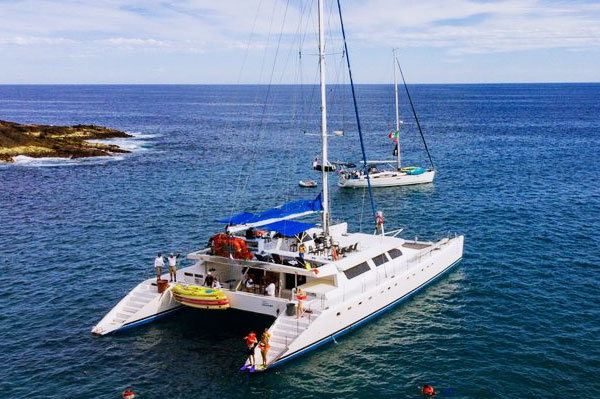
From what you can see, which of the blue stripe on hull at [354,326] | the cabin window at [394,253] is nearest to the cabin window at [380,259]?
the cabin window at [394,253]

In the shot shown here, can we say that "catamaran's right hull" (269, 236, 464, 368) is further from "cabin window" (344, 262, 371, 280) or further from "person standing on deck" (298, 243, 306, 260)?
"person standing on deck" (298, 243, 306, 260)

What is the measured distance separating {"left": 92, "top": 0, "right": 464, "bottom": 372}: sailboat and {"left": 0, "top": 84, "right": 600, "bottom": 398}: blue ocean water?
79cm

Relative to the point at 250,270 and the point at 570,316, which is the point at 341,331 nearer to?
the point at 250,270

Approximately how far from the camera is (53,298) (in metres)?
28.8

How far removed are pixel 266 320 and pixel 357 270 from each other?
4.74m

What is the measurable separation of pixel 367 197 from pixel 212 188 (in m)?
15.0

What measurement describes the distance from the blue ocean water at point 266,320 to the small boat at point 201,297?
1.42 meters

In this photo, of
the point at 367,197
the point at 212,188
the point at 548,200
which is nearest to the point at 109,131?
the point at 212,188

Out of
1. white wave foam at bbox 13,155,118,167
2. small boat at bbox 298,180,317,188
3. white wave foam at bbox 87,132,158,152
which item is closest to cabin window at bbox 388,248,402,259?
small boat at bbox 298,180,317,188

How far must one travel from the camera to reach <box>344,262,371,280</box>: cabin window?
26172 millimetres

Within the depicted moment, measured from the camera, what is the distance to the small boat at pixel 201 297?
24359mm

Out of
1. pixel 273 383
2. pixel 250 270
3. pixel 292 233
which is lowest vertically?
pixel 273 383

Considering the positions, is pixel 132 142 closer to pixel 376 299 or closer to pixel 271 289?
pixel 271 289

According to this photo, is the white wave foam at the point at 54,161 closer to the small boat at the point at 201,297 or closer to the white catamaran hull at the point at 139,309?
the white catamaran hull at the point at 139,309
